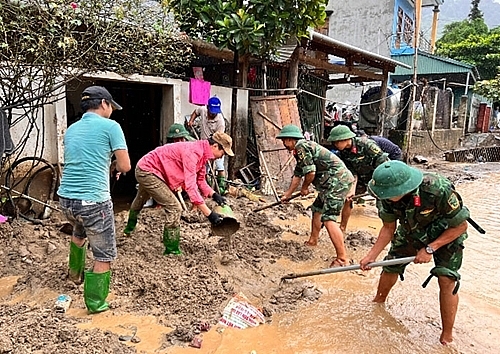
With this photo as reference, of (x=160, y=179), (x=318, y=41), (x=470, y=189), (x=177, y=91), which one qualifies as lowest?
(x=470, y=189)

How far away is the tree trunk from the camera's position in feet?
26.6

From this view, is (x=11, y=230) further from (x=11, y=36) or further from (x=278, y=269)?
(x=278, y=269)

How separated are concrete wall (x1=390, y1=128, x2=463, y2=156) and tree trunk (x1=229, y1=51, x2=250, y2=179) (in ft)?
25.7

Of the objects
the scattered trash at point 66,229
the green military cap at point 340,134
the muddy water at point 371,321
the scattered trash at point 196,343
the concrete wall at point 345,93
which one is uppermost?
the concrete wall at point 345,93

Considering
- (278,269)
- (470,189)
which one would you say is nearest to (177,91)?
(278,269)

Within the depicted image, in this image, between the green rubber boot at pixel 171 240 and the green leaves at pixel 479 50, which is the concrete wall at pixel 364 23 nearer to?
the green leaves at pixel 479 50

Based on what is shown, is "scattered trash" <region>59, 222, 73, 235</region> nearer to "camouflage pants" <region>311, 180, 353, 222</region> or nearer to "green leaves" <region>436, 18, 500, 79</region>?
"camouflage pants" <region>311, 180, 353, 222</region>

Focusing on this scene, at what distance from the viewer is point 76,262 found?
150 inches

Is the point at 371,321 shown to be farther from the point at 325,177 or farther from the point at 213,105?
the point at 213,105

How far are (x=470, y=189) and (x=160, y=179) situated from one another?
9.07m

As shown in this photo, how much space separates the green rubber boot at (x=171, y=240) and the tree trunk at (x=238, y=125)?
3.79 metres

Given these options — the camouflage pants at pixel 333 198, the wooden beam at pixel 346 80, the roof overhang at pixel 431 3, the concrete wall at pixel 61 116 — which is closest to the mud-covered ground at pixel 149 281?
the camouflage pants at pixel 333 198

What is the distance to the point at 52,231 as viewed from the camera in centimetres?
511

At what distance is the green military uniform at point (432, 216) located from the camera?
2996 mm
